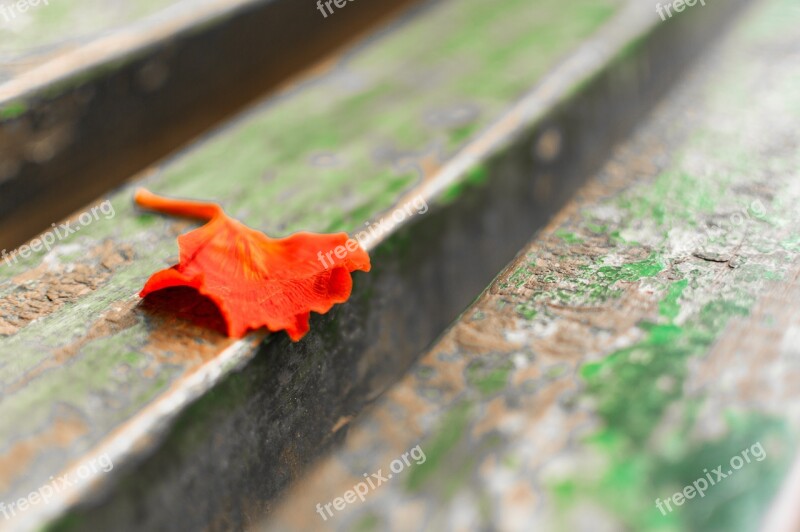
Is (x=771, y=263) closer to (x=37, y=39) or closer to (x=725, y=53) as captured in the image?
(x=725, y=53)

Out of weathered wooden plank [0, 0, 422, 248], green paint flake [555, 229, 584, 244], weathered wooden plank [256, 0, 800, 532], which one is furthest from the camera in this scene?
weathered wooden plank [0, 0, 422, 248]

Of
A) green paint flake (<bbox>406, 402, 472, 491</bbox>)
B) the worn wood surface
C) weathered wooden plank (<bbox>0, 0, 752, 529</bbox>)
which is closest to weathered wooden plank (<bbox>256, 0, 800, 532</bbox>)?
green paint flake (<bbox>406, 402, 472, 491</bbox>)

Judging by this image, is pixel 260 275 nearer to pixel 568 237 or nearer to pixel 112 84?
pixel 568 237

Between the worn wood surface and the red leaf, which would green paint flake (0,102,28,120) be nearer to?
the worn wood surface

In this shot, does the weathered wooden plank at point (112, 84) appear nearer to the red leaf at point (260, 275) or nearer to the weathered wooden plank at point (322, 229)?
the weathered wooden plank at point (322, 229)

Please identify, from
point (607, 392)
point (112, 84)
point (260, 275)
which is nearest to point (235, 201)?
point (260, 275)

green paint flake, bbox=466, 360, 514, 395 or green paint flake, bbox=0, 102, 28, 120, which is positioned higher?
green paint flake, bbox=0, 102, 28, 120

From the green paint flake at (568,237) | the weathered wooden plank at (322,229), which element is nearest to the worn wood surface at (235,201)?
the weathered wooden plank at (322,229)
